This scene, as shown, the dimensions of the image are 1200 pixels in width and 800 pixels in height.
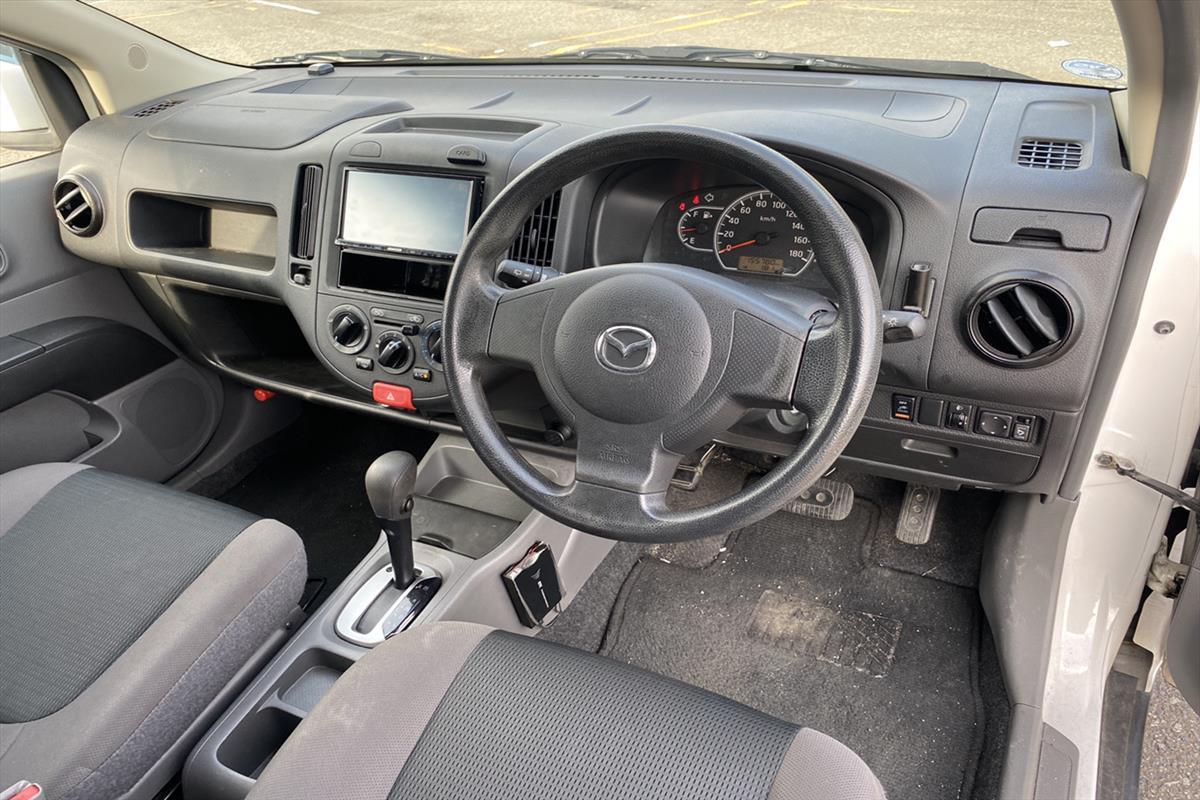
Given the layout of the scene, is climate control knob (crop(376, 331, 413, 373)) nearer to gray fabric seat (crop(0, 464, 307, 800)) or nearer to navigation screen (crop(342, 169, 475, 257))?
navigation screen (crop(342, 169, 475, 257))

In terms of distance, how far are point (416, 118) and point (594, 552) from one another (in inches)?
41.0

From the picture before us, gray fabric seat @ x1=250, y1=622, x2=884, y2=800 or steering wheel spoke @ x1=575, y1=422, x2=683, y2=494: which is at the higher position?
steering wheel spoke @ x1=575, y1=422, x2=683, y2=494

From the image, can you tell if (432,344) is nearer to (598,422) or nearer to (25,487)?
(598,422)

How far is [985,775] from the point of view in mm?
1716

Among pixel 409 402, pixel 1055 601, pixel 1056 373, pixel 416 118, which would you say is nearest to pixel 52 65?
pixel 416 118

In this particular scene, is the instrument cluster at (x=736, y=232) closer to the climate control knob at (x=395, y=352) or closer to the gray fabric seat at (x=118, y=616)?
the climate control knob at (x=395, y=352)

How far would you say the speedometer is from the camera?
1.49 metres

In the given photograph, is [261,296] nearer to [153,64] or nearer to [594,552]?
[153,64]

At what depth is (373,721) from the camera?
1.17m

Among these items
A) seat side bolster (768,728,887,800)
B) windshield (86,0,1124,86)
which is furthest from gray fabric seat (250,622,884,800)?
windshield (86,0,1124,86)

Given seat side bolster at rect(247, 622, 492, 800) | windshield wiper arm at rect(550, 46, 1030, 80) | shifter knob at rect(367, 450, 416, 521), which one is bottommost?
seat side bolster at rect(247, 622, 492, 800)

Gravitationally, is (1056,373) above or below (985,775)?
above

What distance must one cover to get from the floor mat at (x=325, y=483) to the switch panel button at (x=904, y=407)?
1.38 metres

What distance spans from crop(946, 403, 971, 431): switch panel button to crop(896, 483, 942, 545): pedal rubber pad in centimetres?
73
